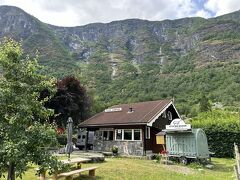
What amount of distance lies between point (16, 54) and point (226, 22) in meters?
144

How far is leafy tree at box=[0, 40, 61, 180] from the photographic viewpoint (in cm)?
906

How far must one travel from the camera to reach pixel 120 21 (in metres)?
189

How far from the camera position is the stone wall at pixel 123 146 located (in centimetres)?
2752

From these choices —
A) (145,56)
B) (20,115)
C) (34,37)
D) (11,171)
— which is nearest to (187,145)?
(11,171)

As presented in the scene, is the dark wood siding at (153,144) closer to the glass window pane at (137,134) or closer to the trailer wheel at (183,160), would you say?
the glass window pane at (137,134)

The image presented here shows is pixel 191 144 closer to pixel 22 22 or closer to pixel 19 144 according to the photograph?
pixel 19 144

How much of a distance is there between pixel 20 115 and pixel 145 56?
416 feet

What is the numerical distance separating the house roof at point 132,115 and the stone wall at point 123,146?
1.71 meters

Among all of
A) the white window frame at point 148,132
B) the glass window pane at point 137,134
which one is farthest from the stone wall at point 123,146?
the white window frame at point 148,132

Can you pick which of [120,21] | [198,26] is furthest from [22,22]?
[198,26]

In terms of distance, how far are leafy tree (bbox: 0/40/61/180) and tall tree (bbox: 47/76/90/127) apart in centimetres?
2821

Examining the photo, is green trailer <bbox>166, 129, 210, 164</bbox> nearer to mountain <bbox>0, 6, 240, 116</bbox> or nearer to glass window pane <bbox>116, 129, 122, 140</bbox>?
glass window pane <bbox>116, 129, 122, 140</bbox>

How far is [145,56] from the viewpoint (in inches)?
5295

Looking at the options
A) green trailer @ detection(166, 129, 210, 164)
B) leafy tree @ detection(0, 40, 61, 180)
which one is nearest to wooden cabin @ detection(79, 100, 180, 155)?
green trailer @ detection(166, 129, 210, 164)
